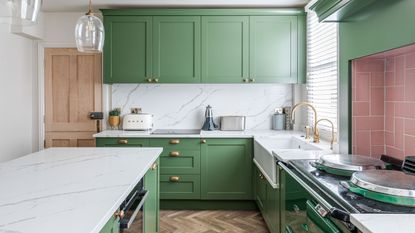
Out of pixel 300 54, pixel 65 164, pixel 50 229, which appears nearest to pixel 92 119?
pixel 65 164

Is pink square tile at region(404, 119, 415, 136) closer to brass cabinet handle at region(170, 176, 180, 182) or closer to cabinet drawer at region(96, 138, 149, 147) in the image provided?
brass cabinet handle at region(170, 176, 180, 182)

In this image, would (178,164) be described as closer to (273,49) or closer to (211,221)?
(211,221)

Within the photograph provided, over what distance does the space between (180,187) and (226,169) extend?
22.2 inches

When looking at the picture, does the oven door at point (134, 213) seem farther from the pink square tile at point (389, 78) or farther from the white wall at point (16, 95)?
the white wall at point (16, 95)

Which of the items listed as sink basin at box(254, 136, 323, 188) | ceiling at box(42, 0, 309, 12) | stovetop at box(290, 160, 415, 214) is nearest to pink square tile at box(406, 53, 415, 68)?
stovetop at box(290, 160, 415, 214)

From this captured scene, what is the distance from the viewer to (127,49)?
3896mm

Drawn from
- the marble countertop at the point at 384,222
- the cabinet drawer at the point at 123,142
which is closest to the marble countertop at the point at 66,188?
the marble countertop at the point at 384,222

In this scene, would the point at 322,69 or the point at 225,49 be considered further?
the point at 225,49

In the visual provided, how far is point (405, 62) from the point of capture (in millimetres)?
1905

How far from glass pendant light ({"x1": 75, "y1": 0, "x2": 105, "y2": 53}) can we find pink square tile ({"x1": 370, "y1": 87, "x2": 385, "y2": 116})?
188cm

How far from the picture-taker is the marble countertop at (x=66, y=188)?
1.09 m

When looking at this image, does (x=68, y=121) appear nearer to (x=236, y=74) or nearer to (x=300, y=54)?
(x=236, y=74)

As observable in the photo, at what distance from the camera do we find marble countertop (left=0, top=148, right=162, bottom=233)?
3.58 feet

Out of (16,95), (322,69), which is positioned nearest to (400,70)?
(322,69)
